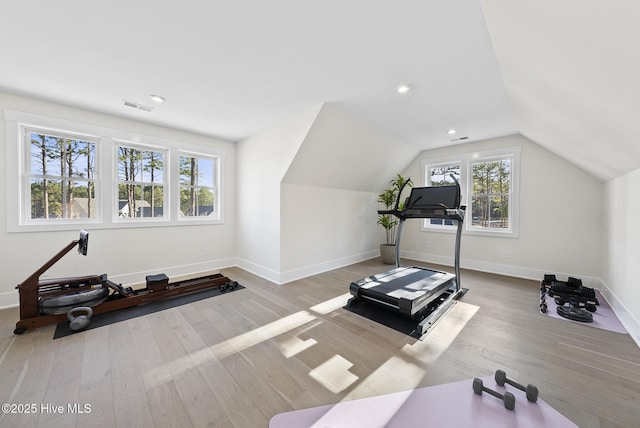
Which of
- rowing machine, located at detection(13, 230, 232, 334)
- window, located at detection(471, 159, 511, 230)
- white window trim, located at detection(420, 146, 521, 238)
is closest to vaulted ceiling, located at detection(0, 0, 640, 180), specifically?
white window trim, located at detection(420, 146, 521, 238)

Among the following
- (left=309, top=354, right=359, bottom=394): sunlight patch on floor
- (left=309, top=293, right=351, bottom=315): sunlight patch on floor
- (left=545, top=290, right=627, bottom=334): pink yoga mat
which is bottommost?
(left=309, top=354, right=359, bottom=394): sunlight patch on floor

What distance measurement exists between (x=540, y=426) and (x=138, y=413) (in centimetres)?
242

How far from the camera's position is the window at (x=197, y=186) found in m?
4.52

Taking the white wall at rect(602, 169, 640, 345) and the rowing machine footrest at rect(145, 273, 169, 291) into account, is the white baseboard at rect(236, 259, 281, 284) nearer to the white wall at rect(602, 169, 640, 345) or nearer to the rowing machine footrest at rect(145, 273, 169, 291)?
the rowing machine footrest at rect(145, 273, 169, 291)

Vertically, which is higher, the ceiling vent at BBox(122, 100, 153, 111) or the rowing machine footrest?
the ceiling vent at BBox(122, 100, 153, 111)

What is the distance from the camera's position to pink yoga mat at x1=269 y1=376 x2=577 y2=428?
142 cm

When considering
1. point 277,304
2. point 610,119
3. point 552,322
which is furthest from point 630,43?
point 277,304

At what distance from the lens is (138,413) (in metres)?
1.47

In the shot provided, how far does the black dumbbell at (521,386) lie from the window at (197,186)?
4.85 meters

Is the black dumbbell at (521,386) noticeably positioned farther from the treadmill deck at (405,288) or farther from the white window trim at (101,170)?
the white window trim at (101,170)

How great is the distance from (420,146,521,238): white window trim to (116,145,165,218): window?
18.1 ft

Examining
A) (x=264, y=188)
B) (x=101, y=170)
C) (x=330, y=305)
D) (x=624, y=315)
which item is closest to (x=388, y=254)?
(x=330, y=305)

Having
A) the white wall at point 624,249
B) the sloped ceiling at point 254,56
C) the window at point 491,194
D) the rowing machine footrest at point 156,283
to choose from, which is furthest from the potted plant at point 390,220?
the rowing machine footrest at point 156,283

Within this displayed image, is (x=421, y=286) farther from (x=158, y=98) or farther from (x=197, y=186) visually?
(x=197, y=186)
